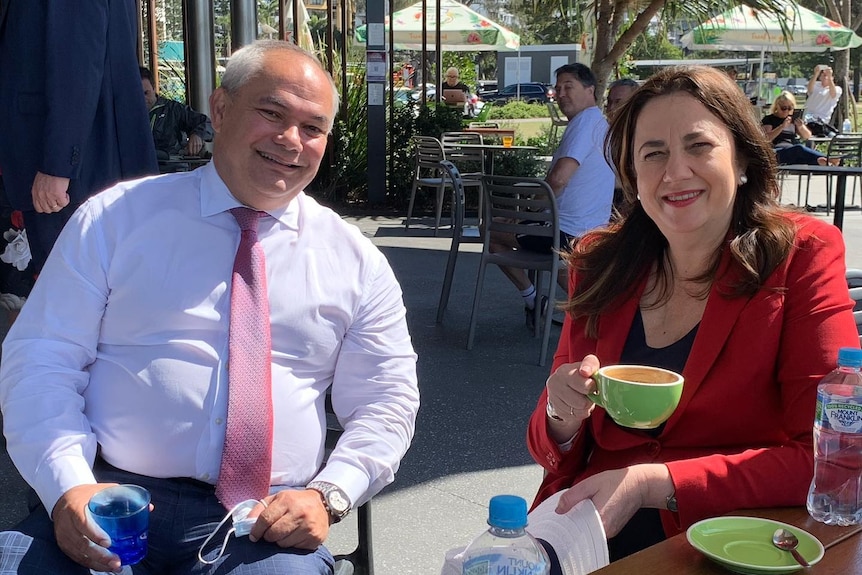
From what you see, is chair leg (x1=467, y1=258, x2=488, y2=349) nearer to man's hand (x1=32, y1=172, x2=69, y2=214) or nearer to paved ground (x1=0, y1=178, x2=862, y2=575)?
paved ground (x1=0, y1=178, x2=862, y2=575)

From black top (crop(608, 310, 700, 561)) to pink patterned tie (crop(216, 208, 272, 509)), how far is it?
0.75 meters

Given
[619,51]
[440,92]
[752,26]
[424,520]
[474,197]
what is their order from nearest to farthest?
[424,520], [619,51], [474,197], [440,92], [752,26]

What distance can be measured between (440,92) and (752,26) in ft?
22.9

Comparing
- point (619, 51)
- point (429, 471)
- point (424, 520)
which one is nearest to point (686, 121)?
point (424, 520)

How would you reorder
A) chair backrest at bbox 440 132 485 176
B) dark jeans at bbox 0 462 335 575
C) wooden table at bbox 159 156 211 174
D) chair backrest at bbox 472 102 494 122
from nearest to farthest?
dark jeans at bbox 0 462 335 575 → wooden table at bbox 159 156 211 174 → chair backrest at bbox 440 132 485 176 → chair backrest at bbox 472 102 494 122

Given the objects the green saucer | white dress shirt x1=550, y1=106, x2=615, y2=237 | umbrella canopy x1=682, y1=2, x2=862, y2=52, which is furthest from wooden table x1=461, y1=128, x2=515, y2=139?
the green saucer

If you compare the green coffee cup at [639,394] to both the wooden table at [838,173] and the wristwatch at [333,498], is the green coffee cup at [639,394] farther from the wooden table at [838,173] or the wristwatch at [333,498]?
the wooden table at [838,173]

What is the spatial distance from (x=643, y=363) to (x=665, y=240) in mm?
326

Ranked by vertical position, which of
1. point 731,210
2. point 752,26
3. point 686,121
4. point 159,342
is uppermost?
point 752,26

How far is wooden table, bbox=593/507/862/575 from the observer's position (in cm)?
128

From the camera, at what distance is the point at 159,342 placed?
202 cm

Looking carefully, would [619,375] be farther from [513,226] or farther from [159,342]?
[513,226]

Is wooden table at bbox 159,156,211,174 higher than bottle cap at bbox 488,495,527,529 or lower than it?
higher

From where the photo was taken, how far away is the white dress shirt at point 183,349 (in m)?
1.97
